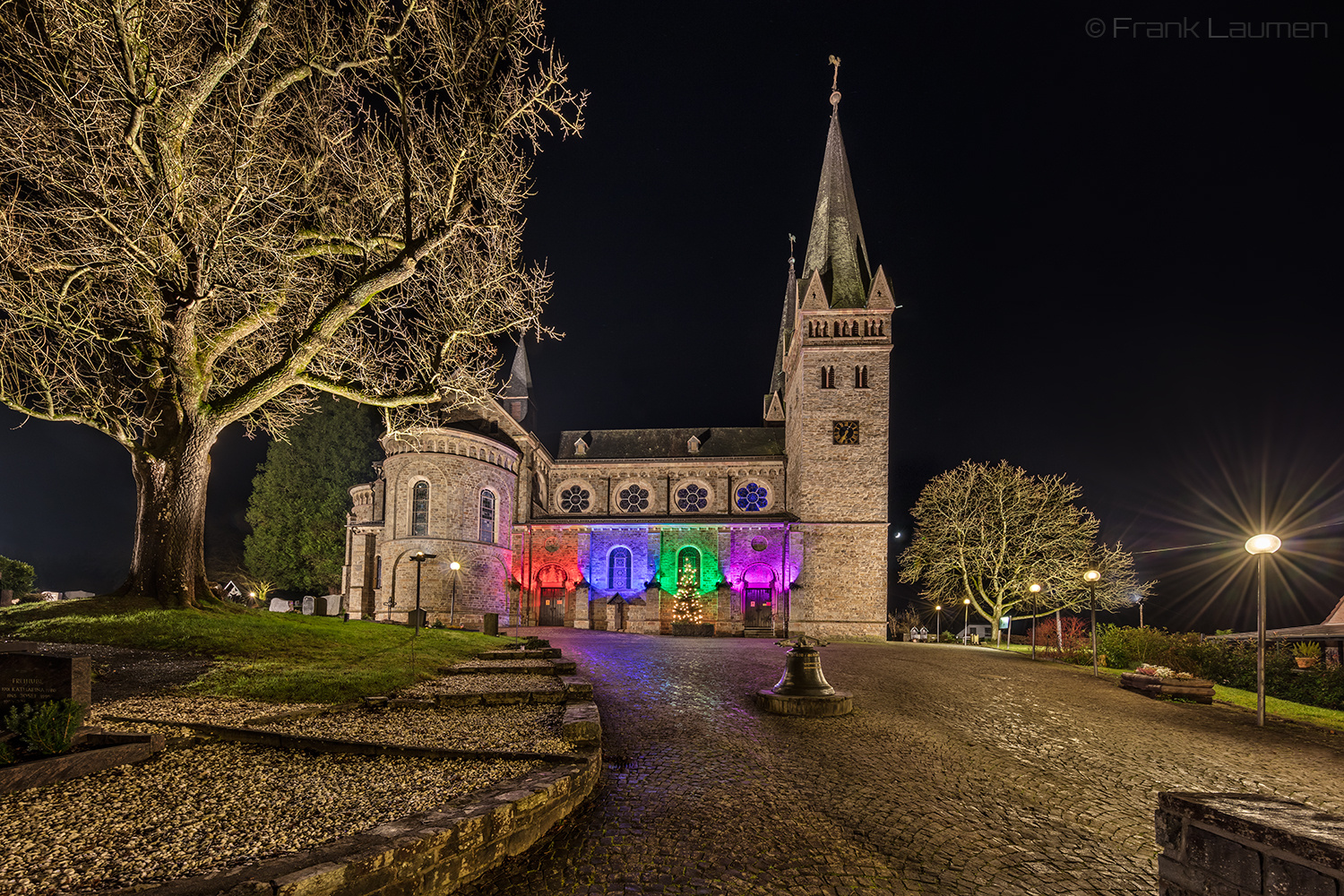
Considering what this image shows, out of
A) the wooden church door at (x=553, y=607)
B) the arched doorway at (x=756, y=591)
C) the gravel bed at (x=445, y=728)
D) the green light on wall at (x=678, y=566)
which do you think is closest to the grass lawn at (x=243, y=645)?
the gravel bed at (x=445, y=728)

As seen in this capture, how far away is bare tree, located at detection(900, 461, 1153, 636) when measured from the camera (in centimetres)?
2934

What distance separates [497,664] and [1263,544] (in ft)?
43.8

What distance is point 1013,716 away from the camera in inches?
386

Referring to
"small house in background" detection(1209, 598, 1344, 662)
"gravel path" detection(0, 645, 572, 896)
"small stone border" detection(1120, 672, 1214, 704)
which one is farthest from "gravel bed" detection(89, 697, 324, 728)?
"small house in background" detection(1209, 598, 1344, 662)

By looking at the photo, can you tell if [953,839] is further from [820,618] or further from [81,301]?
[820,618]

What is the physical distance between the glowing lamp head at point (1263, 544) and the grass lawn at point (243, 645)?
1380cm

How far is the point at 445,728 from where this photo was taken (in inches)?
273

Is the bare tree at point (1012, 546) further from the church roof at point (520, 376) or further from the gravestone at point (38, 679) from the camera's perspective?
the gravestone at point (38, 679)

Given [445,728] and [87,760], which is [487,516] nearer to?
[445,728]

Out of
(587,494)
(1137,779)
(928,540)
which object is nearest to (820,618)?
(928,540)

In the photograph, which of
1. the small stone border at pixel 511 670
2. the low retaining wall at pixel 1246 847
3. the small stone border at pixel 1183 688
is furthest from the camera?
the small stone border at pixel 1183 688

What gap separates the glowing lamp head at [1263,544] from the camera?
9961 millimetres

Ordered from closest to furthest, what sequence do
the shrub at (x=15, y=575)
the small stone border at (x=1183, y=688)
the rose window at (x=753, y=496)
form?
the small stone border at (x=1183, y=688), the shrub at (x=15, y=575), the rose window at (x=753, y=496)

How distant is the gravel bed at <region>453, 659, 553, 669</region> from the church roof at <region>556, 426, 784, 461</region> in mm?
26767
